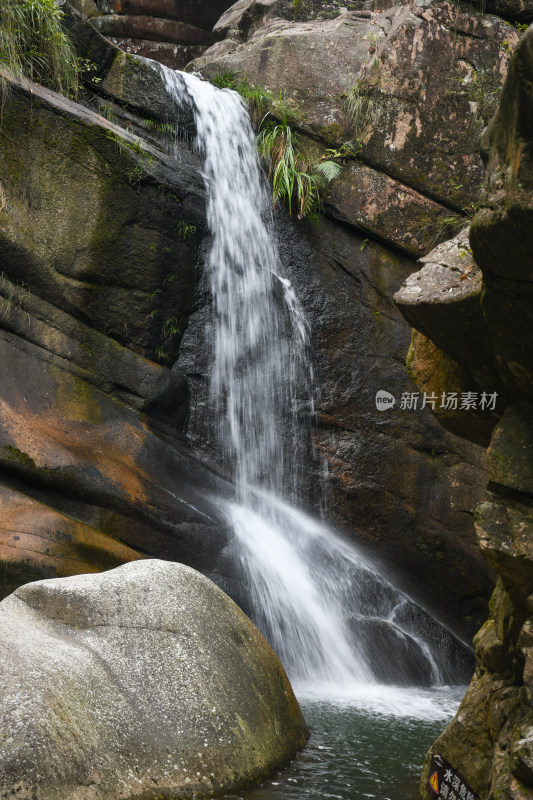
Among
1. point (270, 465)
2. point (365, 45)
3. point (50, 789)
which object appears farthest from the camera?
point (365, 45)

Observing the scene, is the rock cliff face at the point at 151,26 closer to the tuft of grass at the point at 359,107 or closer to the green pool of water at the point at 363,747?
the tuft of grass at the point at 359,107

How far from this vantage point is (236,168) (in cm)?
908

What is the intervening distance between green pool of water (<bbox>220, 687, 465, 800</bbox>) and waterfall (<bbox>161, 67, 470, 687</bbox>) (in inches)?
26.6

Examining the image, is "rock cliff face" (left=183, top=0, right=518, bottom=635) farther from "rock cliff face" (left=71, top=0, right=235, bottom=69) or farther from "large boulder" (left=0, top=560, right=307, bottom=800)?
"rock cliff face" (left=71, top=0, right=235, bottom=69)

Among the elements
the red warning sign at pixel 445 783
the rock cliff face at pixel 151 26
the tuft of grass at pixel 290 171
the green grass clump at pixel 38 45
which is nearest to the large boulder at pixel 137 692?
the red warning sign at pixel 445 783

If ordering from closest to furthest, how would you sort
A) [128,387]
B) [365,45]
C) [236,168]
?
[128,387], [236,168], [365,45]

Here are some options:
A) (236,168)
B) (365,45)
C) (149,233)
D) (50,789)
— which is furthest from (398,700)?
(365,45)

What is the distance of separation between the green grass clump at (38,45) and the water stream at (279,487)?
1.45 metres

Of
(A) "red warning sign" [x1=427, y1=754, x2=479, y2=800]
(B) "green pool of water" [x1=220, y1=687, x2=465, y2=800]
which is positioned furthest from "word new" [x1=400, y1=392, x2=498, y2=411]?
(B) "green pool of water" [x1=220, y1=687, x2=465, y2=800]

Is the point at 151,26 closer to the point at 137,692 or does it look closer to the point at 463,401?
the point at 463,401

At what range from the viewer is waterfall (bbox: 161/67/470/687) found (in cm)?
675

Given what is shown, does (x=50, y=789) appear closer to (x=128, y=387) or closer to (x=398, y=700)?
(x=398, y=700)

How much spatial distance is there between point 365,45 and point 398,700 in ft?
27.4

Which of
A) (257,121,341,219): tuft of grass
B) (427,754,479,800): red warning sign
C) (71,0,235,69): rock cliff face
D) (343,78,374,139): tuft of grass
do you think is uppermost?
(71,0,235,69): rock cliff face
